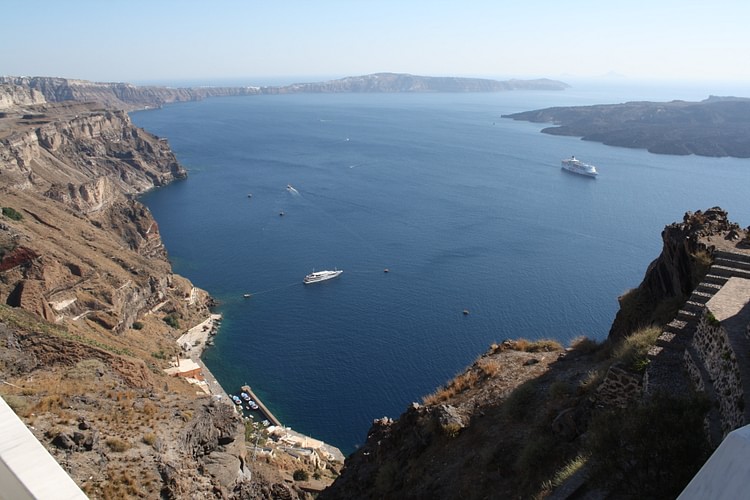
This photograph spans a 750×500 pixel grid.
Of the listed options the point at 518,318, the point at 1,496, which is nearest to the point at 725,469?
the point at 1,496

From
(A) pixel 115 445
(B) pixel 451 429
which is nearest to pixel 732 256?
(B) pixel 451 429

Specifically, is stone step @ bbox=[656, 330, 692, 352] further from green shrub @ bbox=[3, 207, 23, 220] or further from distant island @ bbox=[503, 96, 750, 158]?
distant island @ bbox=[503, 96, 750, 158]

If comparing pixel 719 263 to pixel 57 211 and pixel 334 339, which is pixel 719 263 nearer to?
pixel 334 339

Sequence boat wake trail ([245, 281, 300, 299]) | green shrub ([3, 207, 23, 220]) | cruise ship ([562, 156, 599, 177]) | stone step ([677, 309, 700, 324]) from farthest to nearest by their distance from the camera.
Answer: cruise ship ([562, 156, 599, 177]) < boat wake trail ([245, 281, 300, 299]) < green shrub ([3, 207, 23, 220]) < stone step ([677, 309, 700, 324])

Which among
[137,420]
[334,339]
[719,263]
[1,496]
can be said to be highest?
[1,496]

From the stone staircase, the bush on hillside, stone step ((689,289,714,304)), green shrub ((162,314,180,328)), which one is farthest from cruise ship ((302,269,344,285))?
the bush on hillside

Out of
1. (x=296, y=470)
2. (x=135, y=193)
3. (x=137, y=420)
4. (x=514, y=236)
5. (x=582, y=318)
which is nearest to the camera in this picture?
(x=137, y=420)
